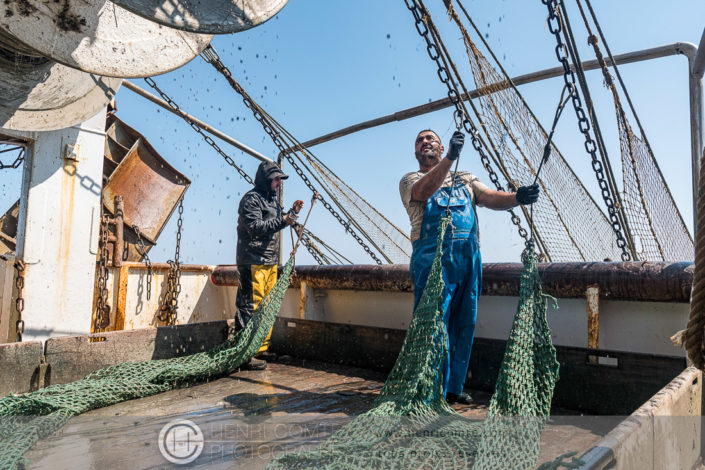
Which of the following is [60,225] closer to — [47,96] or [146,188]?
[47,96]

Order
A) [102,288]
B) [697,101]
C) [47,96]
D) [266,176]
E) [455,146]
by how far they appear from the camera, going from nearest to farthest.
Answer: [455,146], [697,101], [47,96], [266,176], [102,288]

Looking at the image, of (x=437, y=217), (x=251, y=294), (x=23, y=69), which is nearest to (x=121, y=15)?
(x=23, y=69)

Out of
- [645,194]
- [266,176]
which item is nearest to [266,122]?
[266,176]

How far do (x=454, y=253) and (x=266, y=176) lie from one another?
209 centimetres

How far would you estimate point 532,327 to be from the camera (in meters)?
2.34

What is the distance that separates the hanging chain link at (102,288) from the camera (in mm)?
4699

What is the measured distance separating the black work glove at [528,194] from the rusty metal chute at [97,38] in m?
2.57

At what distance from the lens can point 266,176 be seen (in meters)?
4.29

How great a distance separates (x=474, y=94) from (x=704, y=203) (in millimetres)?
3519

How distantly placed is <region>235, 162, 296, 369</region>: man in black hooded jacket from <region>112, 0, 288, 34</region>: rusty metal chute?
1822 mm

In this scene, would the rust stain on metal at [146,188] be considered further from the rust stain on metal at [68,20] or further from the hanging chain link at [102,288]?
the rust stain on metal at [68,20]

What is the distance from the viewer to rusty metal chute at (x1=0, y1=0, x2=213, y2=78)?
2.83 m

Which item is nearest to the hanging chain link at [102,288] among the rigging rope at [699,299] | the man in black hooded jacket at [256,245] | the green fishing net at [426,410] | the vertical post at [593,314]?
the man in black hooded jacket at [256,245]

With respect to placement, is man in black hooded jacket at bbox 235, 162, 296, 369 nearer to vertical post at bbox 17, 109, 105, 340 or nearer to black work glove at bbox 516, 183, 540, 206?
vertical post at bbox 17, 109, 105, 340
